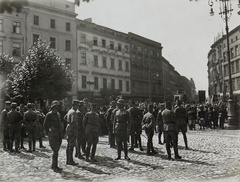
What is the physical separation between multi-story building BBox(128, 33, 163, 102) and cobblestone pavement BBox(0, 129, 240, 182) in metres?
32.4

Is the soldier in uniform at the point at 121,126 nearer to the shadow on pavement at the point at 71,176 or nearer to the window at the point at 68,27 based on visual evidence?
the shadow on pavement at the point at 71,176

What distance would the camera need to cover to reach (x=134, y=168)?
7699mm

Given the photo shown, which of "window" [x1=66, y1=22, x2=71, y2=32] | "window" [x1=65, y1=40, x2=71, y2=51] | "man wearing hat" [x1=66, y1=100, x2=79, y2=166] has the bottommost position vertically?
"man wearing hat" [x1=66, y1=100, x2=79, y2=166]

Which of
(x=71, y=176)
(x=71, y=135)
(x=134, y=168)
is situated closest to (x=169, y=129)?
(x=134, y=168)

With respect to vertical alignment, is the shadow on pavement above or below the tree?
below

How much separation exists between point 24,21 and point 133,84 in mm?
20974

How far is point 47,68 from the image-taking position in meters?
23.3

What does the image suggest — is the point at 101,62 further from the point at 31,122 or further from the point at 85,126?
the point at 85,126

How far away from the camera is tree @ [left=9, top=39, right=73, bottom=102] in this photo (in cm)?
2269

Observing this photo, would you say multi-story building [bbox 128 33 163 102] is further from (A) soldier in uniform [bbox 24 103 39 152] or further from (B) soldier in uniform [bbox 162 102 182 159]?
(B) soldier in uniform [bbox 162 102 182 159]

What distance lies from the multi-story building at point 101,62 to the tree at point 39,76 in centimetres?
1064

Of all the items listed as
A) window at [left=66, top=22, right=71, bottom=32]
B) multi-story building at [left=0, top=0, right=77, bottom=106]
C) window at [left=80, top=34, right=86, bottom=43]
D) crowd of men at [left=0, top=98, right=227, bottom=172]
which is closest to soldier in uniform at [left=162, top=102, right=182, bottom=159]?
crowd of men at [left=0, top=98, right=227, bottom=172]

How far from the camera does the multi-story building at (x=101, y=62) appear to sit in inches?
1449

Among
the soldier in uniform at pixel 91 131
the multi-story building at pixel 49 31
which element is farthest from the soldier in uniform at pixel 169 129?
the multi-story building at pixel 49 31
